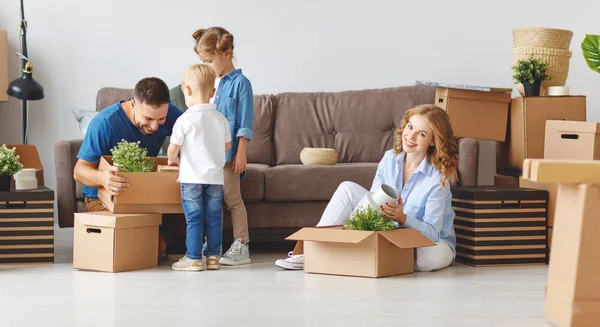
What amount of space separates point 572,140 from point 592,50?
2.39ft

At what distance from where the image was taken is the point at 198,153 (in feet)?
11.6

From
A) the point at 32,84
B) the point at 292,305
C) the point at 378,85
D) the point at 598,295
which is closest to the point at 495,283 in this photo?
the point at 292,305

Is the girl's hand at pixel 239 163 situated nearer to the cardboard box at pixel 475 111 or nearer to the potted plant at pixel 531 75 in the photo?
the cardboard box at pixel 475 111

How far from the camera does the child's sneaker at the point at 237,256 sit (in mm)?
3787

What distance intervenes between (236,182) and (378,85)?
5.44 feet

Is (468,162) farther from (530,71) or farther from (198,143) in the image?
(198,143)

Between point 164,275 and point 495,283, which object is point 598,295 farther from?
point 164,275

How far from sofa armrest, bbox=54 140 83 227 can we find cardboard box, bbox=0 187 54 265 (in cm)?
29

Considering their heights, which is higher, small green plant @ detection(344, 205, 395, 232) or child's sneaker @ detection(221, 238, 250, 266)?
small green plant @ detection(344, 205, 395, 232)

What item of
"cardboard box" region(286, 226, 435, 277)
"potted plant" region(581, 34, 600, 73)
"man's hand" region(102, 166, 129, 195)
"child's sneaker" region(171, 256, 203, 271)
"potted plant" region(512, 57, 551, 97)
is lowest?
"child's sneaker" region(171, 256, 203, 271)

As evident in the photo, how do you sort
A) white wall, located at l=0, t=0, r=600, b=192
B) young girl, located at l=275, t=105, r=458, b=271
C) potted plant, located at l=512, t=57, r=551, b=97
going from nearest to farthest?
1. young girl, located at l=275, t=105, r=458, b=271
2. potted plant, located at l=512, t=57, r=551, b=97
3. white wall, located at l=0, t=0, r=600, b=192

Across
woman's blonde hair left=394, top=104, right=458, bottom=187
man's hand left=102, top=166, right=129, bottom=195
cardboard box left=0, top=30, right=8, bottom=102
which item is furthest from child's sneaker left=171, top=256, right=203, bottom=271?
cardboard box left=0, top=30, right=8, bottom=102

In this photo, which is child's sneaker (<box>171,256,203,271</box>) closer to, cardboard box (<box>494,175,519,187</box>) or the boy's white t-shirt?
the boy's white t-shirt

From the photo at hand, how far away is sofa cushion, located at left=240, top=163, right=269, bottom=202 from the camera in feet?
13.5
